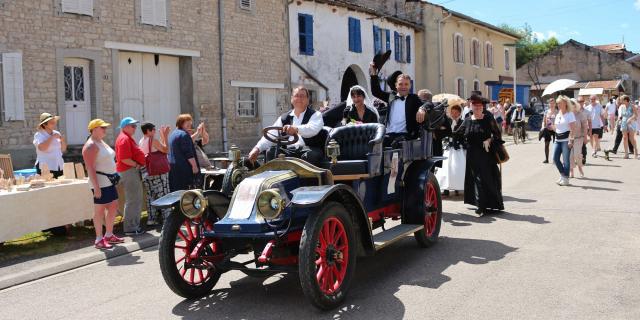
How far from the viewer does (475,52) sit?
41.1 meters

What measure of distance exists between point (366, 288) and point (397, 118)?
2799 mm

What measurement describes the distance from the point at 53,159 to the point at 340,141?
5311 millimetres

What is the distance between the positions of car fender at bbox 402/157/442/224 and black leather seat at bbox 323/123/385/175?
0.89 metres

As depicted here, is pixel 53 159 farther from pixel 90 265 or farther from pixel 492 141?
pixel 492 141

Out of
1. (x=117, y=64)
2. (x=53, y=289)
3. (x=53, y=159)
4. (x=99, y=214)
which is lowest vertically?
(x=53, y=289)

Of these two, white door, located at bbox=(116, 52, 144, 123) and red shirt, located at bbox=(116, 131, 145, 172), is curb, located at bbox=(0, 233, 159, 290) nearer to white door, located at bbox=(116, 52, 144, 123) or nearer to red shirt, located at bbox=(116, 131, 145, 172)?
red shirt, located at bbox=(116, 131, 145, 172)

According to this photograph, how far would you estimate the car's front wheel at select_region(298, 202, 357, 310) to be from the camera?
4.67 meters

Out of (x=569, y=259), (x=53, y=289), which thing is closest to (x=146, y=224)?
(x=53, y=289)

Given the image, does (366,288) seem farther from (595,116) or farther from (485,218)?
(595,116)

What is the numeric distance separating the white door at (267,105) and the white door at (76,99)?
→ 7.11 metres

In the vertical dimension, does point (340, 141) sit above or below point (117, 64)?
below

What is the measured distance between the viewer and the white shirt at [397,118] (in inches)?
306

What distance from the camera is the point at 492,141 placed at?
9.66 metres

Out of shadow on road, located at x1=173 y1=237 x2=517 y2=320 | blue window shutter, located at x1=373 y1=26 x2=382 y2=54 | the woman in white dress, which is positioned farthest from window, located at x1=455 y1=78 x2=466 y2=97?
shadow on road, located at x1=173 y1=237 x2=517 y2=320
